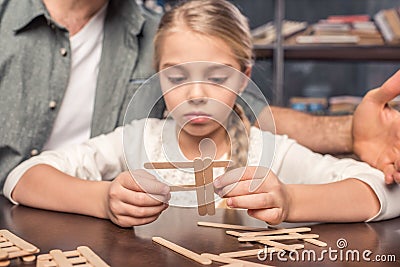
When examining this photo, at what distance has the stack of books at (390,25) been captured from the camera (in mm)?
3662

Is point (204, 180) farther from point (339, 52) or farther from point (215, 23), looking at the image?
point (339, 52)

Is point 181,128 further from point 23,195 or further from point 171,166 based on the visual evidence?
point 23,195

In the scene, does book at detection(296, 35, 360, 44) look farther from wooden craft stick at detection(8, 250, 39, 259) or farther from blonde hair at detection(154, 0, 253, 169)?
wooden craft stick at detection(8, 250, 39, 259)

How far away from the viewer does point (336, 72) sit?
4.35 metres

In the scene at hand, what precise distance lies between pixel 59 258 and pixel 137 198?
201 millimetres

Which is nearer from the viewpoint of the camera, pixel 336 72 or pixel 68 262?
pixel 68 262

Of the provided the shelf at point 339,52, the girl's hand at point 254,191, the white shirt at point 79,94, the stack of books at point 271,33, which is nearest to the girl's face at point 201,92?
the girl's hand at point 254,191

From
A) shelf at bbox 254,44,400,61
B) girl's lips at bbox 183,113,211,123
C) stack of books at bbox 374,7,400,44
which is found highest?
girl's lips at bbox 183,113,211,123

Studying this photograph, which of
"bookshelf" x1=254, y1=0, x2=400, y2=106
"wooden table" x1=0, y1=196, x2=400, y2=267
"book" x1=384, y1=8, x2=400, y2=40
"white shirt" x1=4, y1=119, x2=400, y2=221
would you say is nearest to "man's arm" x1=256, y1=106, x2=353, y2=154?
"white shirt" x1=4, y1=119, x2=400, y2=221

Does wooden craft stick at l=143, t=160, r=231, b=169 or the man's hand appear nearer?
wooden craft stick at l=143, t=160, r=231, b=169

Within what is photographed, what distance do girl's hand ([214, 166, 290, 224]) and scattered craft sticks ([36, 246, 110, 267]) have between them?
0.22m

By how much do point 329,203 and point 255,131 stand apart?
204 mm

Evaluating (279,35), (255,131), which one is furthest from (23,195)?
(279,35)

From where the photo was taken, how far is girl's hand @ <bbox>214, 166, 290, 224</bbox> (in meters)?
0.96
